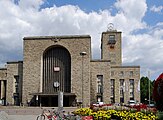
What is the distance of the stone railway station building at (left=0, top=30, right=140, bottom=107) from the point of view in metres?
66.9

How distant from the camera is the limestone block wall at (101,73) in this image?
222 feet

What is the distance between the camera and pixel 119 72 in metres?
81.1

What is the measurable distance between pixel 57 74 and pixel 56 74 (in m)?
0.20

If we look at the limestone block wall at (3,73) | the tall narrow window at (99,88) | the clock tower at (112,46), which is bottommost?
the tall narrow window at (99,88)

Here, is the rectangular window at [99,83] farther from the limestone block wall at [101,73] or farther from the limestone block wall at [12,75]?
the limestone block wall at [12,75]

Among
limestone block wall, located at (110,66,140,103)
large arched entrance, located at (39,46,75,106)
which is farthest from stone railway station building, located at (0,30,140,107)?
limestone block wall, located at (110,66,140,103)

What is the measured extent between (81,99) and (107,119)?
47.9 meters

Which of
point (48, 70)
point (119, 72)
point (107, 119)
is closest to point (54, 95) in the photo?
point (48, 70)

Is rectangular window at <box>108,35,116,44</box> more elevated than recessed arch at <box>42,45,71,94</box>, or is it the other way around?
rectangular window at <box>108,35,116,44</box>

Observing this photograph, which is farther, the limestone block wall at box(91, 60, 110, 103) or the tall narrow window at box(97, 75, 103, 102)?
the tall narrow window at box(97, 75, 103, 102)

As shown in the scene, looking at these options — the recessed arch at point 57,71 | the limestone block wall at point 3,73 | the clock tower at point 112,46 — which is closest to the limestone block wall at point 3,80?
the limestone block wall at point 3,73

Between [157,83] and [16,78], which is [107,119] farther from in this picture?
[16,78]

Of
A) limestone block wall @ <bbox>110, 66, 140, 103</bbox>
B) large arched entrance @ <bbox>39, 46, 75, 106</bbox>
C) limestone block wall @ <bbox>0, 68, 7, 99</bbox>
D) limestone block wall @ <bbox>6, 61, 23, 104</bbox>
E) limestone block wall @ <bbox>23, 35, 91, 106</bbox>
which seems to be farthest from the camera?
limestone block wall @ <bbox>110, 66, 140, 103</bbox>

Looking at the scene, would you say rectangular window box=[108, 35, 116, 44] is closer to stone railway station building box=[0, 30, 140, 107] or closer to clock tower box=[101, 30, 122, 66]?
clock tower box=[101, 30, 122, 66]
